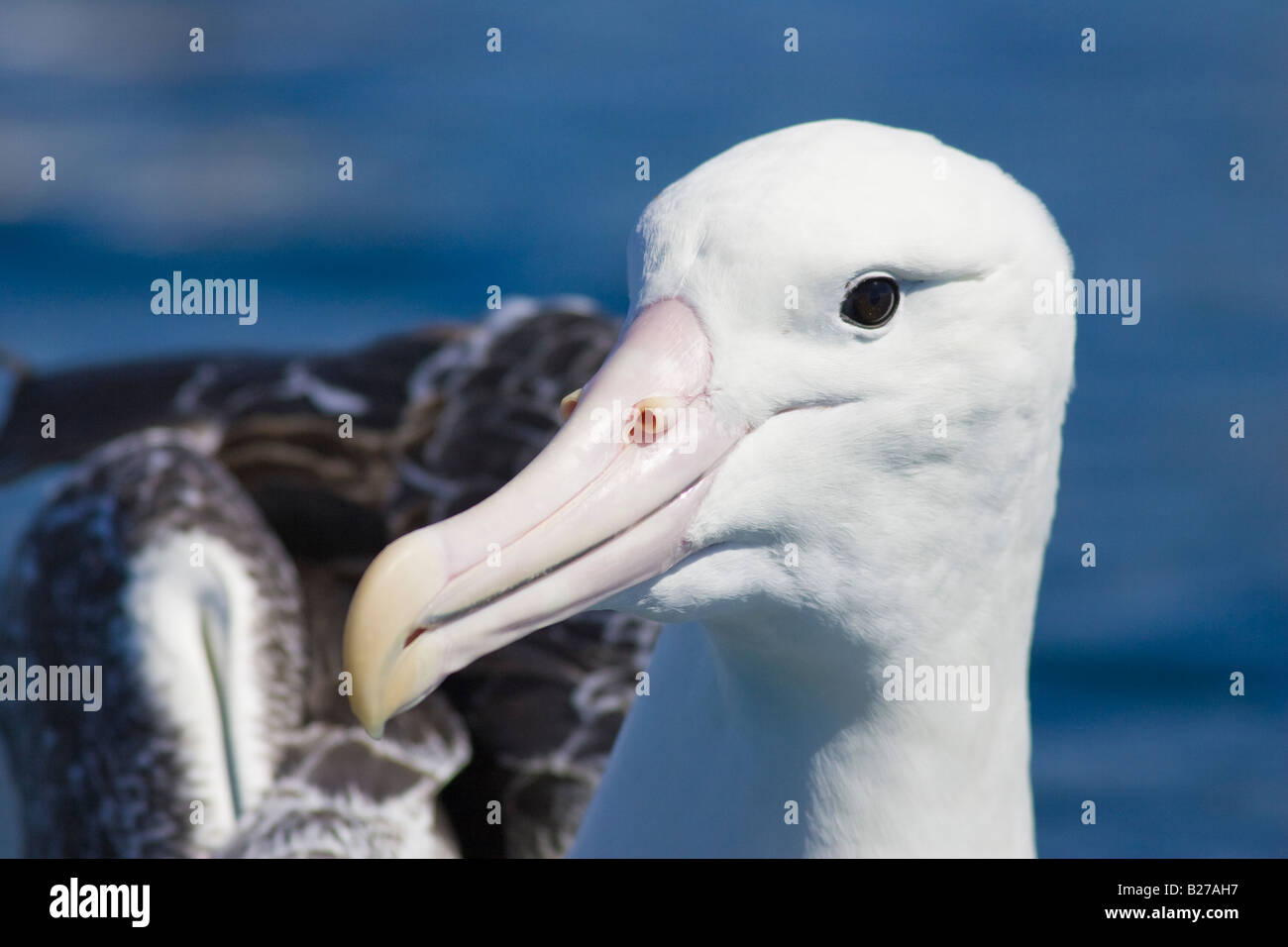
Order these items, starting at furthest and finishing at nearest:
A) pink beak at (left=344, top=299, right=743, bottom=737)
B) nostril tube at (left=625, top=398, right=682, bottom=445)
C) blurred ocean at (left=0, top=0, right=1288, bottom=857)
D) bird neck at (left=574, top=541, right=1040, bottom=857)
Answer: blurred ocean at (left=0, top=0, right=1288, bottom=857) → bird neck at (left=574, top=541, right=1040, bottom=857) → nostril tube at (left=625, top=398, right=682, bottom=445) → pink beak at (left=344, top=299, right=743, bottom=737)

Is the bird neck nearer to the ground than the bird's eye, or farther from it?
nearer to the ground

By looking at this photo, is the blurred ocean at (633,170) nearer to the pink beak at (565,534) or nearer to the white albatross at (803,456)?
the white albatross at (803,456)

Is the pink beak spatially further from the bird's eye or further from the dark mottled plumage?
the dark mottled plumage

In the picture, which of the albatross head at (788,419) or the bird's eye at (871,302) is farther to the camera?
the bird's eye at (871,302)

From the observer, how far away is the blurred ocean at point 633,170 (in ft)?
28.2

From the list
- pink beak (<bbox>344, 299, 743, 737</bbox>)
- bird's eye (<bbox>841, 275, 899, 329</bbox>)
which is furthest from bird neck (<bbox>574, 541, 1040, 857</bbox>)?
bird's eye (<bbox>841, 275, 899, 329</bbox>)

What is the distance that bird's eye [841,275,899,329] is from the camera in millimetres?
2689

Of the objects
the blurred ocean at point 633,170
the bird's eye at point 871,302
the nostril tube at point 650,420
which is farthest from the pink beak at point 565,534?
the blurred ocean at point 633,170

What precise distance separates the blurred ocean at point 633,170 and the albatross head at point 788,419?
5341mm

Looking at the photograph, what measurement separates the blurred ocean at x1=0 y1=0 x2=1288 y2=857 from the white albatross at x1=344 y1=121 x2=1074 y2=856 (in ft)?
17.1

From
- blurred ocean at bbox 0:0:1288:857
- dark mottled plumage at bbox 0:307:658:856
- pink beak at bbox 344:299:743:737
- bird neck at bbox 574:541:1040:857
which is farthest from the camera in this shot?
blurred ocean at bbox 0:0:1288:857

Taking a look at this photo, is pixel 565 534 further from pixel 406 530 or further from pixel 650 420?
pixel 406 530

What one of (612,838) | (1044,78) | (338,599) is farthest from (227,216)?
(612,838)
